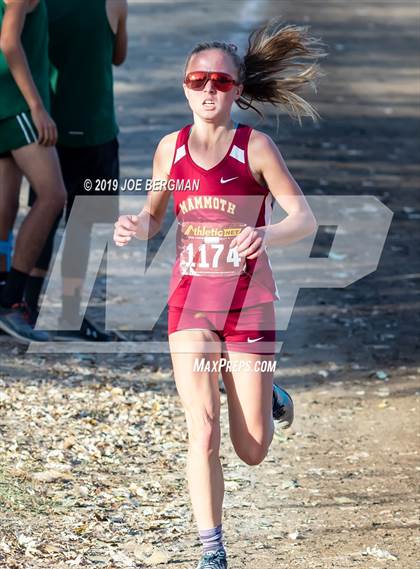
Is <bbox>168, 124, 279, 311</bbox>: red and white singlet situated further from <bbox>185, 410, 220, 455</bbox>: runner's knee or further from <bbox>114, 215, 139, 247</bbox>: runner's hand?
Answer: <bbox>185, 410, 220, 455</bbox>: runner's knee

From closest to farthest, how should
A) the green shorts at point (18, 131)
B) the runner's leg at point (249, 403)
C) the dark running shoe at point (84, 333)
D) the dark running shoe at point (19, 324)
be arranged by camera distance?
the runner's leg at point (249, 403), the green shorts at point (18, 131), the dark running shoe at point (19, 324), the dark running shoe at point (84, 333)

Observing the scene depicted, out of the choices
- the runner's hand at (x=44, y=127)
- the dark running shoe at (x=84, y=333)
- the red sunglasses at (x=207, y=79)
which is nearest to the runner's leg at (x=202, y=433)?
the red sunglasses at (x=207, y=79)

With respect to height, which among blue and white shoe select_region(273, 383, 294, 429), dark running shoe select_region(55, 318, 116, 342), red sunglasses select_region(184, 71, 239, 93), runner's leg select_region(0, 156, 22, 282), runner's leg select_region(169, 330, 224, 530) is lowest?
dark running shoe select_region(55, 318, 116, 342)

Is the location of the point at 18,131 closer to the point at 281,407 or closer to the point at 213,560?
the point at 281,407

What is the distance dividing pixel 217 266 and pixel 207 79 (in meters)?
0.69

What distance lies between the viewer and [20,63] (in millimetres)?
7184

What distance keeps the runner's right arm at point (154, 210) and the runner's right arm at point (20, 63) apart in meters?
2.50

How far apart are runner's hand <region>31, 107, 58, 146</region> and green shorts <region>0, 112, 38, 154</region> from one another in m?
0.07

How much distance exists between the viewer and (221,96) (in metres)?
Answer: 4.71

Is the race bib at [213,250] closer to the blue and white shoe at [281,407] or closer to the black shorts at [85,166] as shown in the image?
the blue and white shoe at [281,407]

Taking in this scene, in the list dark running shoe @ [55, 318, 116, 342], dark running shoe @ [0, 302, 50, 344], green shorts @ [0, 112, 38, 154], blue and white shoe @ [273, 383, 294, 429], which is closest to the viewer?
blue and white shoe @ [273, 383, 294, 429]

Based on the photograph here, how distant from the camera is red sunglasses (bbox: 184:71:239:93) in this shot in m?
4.70

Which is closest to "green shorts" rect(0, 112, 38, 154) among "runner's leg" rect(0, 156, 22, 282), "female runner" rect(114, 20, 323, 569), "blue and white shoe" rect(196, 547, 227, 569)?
"runner's leg" rect(0, 156, 22, 282)

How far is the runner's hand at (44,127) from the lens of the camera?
7.26 metres
